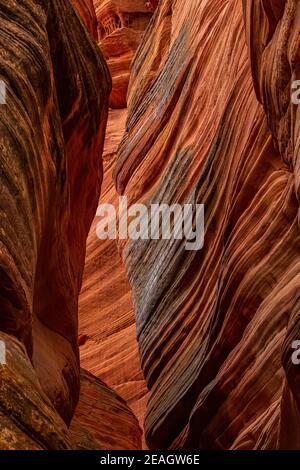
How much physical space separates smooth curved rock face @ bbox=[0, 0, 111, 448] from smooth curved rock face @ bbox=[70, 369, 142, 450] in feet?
3.97

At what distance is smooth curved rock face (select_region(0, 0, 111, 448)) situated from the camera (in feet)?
21.7

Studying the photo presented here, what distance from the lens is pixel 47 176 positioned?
8039mm

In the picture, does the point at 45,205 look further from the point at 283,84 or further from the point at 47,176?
the point at 283,84

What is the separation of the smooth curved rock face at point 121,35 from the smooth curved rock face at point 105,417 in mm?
9673

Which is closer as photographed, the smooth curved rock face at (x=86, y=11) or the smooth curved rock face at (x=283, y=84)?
the smooth curved rock face at (x=283, y=84)

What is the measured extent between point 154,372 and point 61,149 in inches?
166

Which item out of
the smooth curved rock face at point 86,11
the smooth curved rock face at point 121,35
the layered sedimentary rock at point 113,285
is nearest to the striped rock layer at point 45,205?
the smooth curved rock face at point 86,11

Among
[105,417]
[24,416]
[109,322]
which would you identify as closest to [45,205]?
[24,416]

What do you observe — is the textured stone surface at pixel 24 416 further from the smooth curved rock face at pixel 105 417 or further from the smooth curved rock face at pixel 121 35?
the smooth curved rock face at pixel 121 35

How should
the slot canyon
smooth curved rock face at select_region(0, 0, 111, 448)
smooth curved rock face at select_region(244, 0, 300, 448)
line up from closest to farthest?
smooth curved rock face at select_region(0, 0, 111, 448)
the slot canyon
smooth curved rock face at select_region(244, 0, 300, 448)

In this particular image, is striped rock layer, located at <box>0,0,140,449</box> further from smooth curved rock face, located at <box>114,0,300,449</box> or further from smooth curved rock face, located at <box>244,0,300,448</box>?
smooth curved rock face, located at <box>244,0,300,448</box>

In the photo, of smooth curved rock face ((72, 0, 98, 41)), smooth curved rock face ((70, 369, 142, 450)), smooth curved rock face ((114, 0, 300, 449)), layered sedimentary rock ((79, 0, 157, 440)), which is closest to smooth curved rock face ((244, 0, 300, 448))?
smooth curved rock face ((114, 0, 300, 449))

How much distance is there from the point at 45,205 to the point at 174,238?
4.72m

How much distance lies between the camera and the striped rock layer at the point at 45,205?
18.5 ft
